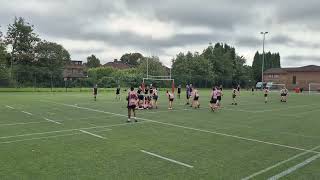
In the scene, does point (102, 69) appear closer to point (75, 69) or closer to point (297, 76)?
point (75, 69)

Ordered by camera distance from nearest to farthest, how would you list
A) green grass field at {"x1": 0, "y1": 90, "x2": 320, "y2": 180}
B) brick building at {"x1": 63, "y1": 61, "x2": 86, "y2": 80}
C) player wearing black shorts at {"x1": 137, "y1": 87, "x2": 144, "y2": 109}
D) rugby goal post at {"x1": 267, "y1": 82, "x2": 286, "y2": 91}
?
green grass field at {"x1": 0, "y1": 90, "x2": 320, "y2": 180}, player wearing black shorts at {"x1": 137, "y1": 87, "x2": 144, "y2": 109}, rugby goal post at {"x1": 267, "y1": 82, "x2": 286, "y2": 91}, brick building at {"x1": 63, "y1": 61, "x2": 86, "y2": 80}

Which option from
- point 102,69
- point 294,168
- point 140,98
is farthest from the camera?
point 102,69

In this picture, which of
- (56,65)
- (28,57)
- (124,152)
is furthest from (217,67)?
(124,152)

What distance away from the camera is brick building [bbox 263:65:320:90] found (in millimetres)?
103188

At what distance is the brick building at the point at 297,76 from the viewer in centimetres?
10319

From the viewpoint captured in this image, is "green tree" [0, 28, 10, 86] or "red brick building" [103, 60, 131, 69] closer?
"green tree" [0, 28, 10, 86]

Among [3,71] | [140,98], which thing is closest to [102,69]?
[3,71]

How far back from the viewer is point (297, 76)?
108 metres

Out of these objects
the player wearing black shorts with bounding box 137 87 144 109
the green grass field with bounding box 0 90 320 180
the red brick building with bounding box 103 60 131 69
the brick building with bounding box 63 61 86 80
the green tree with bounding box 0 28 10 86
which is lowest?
the green grass field with bounding box 0 90 320 180

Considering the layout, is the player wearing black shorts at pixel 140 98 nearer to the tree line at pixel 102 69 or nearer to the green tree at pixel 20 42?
the tree line at pixel 102 69

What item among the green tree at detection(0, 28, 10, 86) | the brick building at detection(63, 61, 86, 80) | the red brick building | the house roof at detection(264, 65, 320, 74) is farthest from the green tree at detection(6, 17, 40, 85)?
the house roof at detection(264, 65, 320, 74)

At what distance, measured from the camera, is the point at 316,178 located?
877cm

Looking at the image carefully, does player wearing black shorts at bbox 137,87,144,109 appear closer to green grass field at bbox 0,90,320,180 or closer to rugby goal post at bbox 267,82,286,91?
green grass field at bbox 0,90,320,180

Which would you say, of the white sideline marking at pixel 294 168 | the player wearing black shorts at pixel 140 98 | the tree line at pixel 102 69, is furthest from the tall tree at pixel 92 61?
the white sideline marking at pixel 294 168
